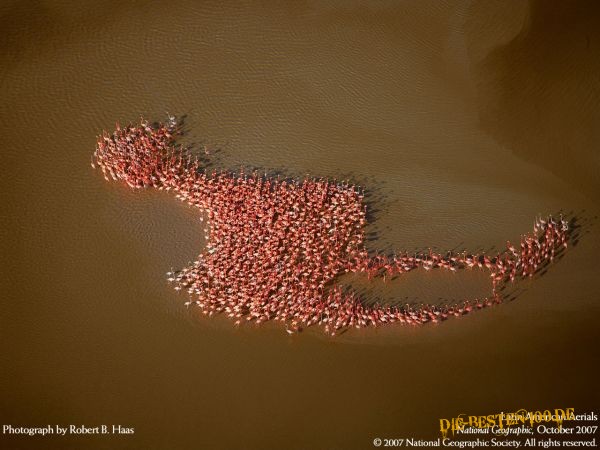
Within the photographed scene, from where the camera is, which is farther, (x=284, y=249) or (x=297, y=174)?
(x=297, y=174)

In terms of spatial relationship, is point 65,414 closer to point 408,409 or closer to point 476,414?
point 408,409

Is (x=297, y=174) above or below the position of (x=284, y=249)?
above

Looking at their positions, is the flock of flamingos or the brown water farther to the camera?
the flock of flamingos

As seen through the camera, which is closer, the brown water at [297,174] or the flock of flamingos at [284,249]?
the brown water at [297,174]
